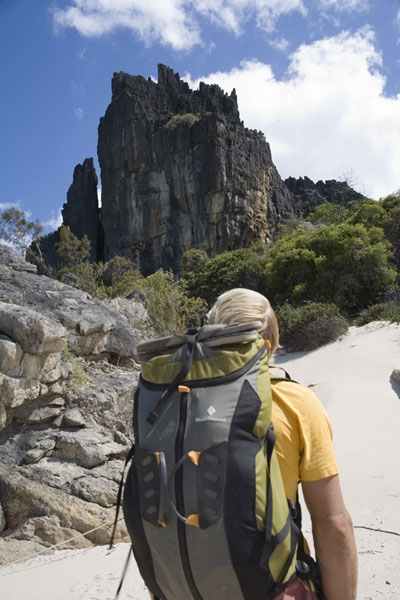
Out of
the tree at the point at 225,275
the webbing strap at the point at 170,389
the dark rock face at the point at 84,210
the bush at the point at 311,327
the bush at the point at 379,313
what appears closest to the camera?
the webbing strap at the point at 170,389

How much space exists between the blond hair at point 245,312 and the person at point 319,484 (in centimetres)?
23

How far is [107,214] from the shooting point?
47719 mm

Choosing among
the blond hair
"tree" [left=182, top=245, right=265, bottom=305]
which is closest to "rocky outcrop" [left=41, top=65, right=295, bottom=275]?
"tree" [left=182, top=245, right=265, bottom=305]

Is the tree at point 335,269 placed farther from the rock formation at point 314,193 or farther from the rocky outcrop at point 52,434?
the rock formation at point 314,193

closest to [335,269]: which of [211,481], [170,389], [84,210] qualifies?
[170,389]

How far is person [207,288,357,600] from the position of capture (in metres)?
1.32

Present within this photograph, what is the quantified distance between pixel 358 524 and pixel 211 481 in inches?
Answer: 111

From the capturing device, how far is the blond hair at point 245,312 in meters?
1.48

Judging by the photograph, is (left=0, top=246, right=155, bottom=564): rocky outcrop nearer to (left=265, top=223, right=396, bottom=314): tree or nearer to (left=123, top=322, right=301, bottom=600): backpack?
(left=123, top=322, right=301, bottom=600): backpack

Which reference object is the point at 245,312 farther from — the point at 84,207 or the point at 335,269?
the point at 84,207

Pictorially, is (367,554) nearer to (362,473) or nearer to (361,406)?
(362,473)

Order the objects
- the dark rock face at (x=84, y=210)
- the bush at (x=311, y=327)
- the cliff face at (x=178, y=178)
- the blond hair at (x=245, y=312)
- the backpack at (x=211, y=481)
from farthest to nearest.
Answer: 1. the dark rock face at (x=84, y=210)
2. the cliff face at (x=178, y=178)
3. the bush at (x=311, y=327)
4. the blond hair at (x=245, y=312)
5. the backpack at (x=211, y=481)

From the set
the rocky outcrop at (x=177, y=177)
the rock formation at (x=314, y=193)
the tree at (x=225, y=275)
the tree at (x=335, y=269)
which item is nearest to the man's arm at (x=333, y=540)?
the tree at (x=335, y=269)

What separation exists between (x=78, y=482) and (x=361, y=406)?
4.64m
